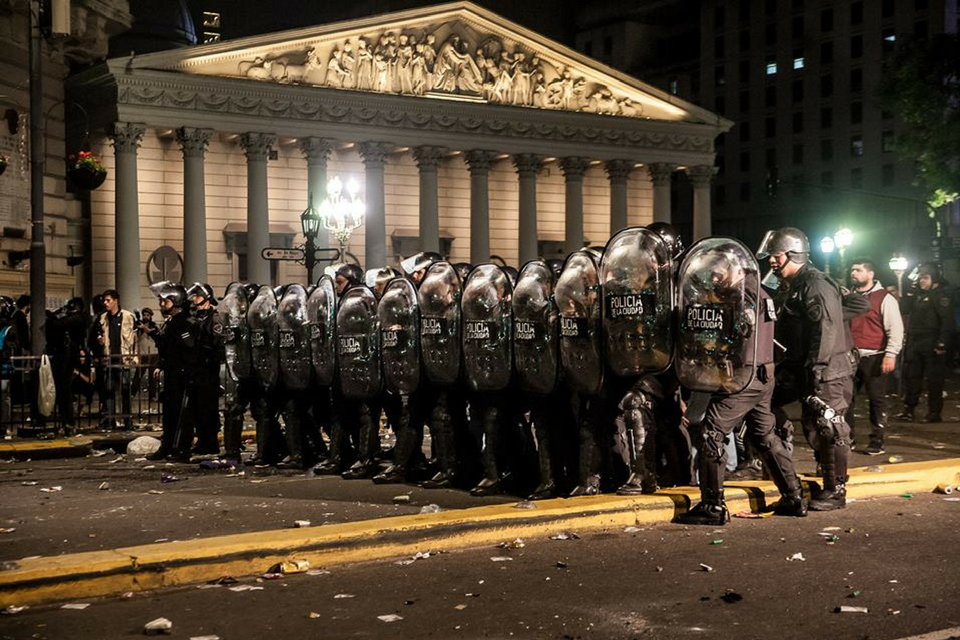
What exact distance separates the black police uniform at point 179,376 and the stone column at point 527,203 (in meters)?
39.6

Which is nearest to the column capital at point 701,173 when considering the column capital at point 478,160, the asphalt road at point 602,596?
the column capital at point 478,160

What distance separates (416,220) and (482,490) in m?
46.9

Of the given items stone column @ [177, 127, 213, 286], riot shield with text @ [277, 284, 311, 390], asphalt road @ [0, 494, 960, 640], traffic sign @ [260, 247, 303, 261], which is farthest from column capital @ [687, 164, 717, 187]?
asphalt road @ [0, 494, 960, 640]

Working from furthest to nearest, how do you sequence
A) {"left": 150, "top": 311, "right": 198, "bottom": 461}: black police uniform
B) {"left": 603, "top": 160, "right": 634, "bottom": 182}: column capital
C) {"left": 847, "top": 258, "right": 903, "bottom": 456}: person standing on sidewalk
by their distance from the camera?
{"left": 603, "top": 160, "right": 634, "bottom": 182}: column capital → {"left": 150, "top": 311, "right": 198, "bottom": 461}: black police uniform → {"left": 847, "top": 258, "right": 903, "bottom": 456}: person standing on sidewalk

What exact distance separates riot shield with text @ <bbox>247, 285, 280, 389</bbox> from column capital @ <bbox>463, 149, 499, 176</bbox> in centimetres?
3946

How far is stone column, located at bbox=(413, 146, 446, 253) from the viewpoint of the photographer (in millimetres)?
50500

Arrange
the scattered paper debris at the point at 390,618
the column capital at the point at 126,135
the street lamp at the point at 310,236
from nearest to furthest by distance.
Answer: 1. the scattered paper debris at the point at 390,618
2. the street lamp at the point at 310,236
3. the column capital at the point at 126,135

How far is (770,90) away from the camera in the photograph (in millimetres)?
85125

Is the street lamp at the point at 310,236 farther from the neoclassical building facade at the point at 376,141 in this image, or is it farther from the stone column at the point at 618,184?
the stone column at the point at 618,184

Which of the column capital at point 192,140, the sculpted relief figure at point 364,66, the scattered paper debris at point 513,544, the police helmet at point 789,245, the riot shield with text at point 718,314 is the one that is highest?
the sculpted relief figure at point 364,66

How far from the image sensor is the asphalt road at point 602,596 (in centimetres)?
617

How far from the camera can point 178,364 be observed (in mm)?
13891

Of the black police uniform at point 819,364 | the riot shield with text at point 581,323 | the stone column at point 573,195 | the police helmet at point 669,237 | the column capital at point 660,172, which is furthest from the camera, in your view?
the column capital at point 660,172

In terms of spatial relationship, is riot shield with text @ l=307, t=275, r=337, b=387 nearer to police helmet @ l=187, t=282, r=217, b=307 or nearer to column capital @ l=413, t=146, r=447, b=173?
police helmet @ l=187, t=282, r=217, b=307
